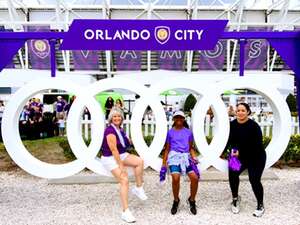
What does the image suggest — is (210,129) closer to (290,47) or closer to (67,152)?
(67,152)

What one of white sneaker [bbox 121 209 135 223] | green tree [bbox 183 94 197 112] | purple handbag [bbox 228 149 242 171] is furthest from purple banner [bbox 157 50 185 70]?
white sneaker [bbox 121 209 135 223]

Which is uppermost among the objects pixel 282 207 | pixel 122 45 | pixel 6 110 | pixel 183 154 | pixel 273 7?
pixel 273 7

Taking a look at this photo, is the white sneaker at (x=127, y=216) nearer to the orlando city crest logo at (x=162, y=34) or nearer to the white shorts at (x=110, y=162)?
the white shorts at (x=110, y=162)

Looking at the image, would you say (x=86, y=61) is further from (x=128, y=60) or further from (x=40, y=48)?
(x=40, y=48)

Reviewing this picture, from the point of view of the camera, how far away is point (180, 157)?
5.48m

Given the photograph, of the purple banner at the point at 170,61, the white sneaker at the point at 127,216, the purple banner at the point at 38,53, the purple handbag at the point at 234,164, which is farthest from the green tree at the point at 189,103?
the white sneaker at the point at 127,216

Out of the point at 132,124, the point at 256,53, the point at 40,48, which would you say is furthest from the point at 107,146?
the point at 256,53

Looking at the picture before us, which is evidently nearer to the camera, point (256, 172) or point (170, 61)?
point (256, 172)

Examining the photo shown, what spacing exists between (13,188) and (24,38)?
2.64m

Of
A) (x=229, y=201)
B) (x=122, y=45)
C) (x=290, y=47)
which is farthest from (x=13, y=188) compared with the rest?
(x=290, y=47)

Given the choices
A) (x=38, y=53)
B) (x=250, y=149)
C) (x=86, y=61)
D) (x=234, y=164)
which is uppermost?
(x=38, y=53)

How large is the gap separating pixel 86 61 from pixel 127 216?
2879cm

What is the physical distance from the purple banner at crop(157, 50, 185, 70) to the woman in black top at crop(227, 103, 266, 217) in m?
27.5

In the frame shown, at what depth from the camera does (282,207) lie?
589 cm
